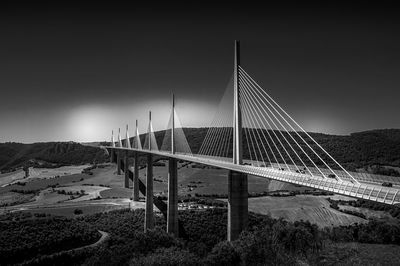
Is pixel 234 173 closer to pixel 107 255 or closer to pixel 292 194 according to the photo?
pixel 107 255

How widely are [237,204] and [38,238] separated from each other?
74.3ft

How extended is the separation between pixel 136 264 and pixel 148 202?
30.2 metres

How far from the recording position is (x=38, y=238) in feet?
120

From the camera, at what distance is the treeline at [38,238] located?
32.6 meters

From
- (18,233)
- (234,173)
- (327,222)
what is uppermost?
(234,173)

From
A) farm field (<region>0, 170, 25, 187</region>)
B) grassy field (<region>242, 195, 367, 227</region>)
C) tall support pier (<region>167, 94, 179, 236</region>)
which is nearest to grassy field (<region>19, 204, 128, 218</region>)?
tall support pier (<region>167, 94, 179, 236</region>)

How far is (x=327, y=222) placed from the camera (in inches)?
2169

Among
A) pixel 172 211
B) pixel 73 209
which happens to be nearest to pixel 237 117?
pixel 172 211

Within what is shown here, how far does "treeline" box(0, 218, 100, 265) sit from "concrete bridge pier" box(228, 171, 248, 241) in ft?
60.6

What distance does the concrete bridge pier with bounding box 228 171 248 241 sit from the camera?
95.2ft

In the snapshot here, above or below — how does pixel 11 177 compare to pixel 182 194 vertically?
below

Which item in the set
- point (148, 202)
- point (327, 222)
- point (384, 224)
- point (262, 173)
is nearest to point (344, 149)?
point (327, 222)

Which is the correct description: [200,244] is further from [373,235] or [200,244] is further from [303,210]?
[303,210]

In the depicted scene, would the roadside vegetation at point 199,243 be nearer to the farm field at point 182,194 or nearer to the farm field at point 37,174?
the farm field at point 182,194
